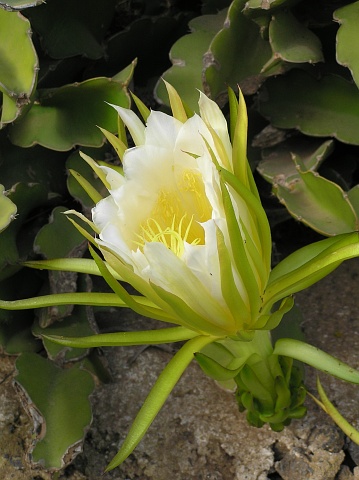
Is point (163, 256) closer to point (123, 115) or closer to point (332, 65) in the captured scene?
point (123, 115)

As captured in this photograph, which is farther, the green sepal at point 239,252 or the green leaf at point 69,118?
the green leaf at point 69,118

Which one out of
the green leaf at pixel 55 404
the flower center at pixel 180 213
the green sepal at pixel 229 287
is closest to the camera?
the green sepal at pixel 229 287

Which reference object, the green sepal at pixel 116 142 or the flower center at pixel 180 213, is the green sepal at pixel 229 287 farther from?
the green sepal at pixel 116 142

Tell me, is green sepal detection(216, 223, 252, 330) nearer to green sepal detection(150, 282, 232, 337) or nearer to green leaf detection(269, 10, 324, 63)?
green sepal detection(150, 282, 232, 337)

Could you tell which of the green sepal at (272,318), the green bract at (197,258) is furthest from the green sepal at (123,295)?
the green sepal at (272,318)

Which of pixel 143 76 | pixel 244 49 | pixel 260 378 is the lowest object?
pixel 260 378

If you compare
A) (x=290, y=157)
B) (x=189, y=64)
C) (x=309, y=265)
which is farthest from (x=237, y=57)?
(x=309, y=265)

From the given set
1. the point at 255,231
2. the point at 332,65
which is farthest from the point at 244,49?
the point at 255,231
